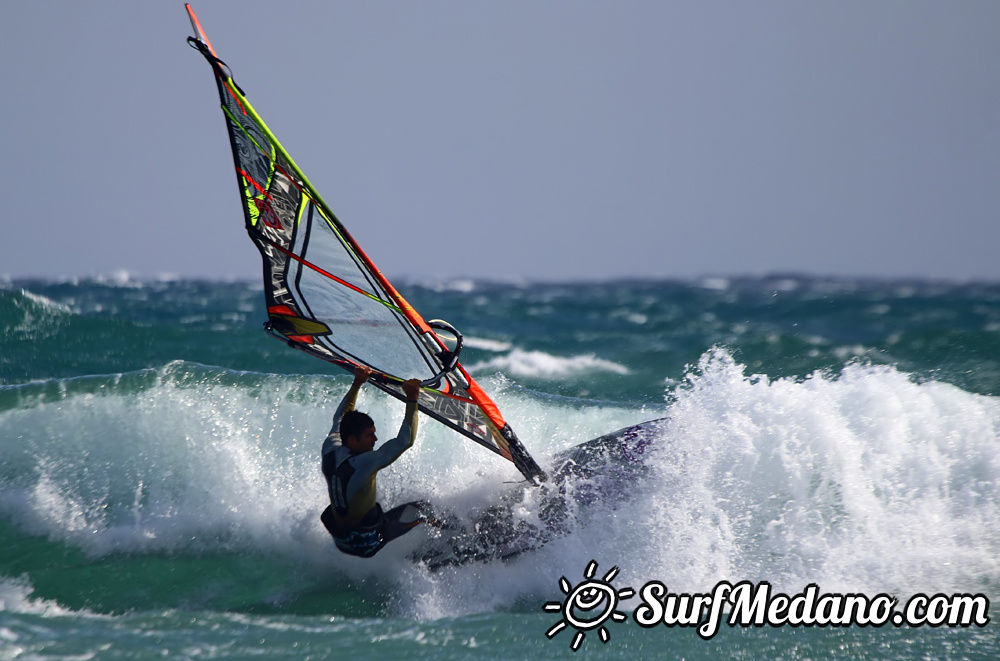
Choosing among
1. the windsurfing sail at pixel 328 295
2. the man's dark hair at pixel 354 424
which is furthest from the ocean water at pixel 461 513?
the man's dark hair at pixel 354 424

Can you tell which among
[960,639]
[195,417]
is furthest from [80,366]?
[960,639]

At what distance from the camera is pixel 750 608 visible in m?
4.14

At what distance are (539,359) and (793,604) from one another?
7.26m

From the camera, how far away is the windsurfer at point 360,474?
12.6 ft

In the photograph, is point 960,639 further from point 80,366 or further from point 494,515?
point 80,366

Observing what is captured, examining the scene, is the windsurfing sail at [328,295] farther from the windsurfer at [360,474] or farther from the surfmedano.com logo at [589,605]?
the surfmedano.com logo at [589,605]

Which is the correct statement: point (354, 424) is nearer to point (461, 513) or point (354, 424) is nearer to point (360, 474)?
point (360, 474)

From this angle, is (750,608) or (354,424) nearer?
(354,424)

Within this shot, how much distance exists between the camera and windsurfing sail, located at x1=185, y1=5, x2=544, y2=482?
353 centimetres

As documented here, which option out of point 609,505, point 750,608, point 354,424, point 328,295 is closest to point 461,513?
point 609,505

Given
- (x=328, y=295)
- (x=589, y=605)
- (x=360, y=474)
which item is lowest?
(x=589, y=605)

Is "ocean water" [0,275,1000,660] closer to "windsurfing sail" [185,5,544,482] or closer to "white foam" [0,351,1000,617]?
"white foam" [0,351,1000,617]

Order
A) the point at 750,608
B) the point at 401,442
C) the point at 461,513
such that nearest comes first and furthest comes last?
the point at 401,442 → the point at 750,608 → the point at 461,513

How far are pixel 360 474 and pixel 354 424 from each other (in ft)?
0.79
